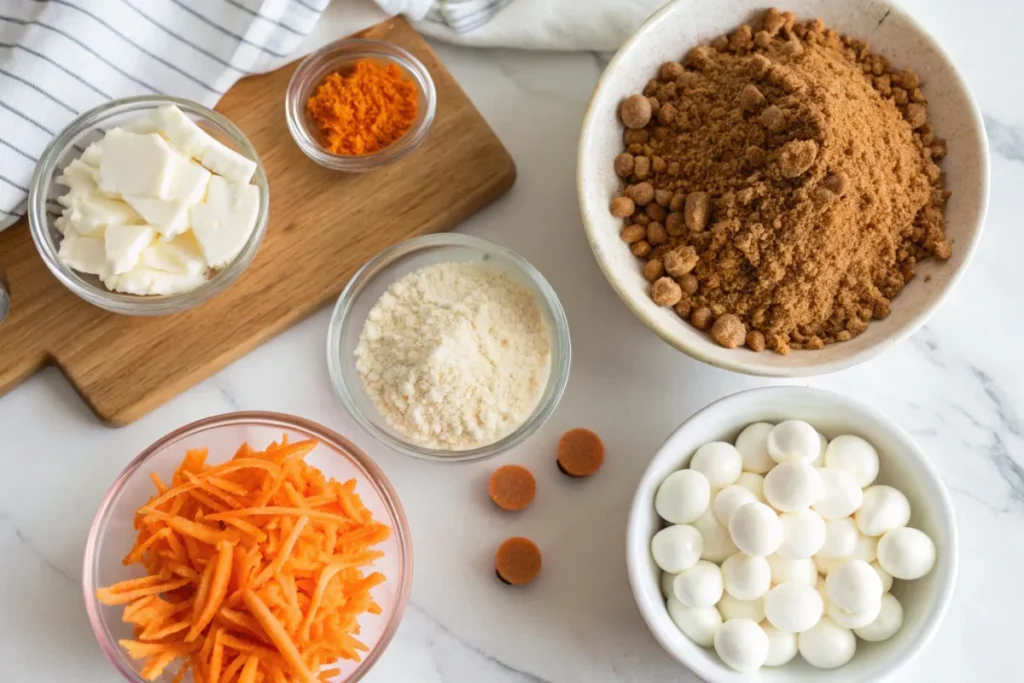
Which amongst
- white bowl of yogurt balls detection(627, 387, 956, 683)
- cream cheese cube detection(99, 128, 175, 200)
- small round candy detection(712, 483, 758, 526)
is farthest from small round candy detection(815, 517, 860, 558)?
cream cheese cube detection(99, 128, 175, 200)

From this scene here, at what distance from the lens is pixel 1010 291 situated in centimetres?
161

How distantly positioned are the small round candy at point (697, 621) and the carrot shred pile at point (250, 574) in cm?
43

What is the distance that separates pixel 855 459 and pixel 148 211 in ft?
3.60

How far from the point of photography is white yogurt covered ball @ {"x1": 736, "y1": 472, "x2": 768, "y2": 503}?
4.48 feet

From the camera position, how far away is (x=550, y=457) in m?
1.51

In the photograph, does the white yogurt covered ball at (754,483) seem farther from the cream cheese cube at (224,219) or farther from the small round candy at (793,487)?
the cream cheese cube at (224,219)

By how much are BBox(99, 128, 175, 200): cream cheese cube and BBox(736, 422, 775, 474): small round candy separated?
→ 0.93 m

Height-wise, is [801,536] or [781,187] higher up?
[781,187]

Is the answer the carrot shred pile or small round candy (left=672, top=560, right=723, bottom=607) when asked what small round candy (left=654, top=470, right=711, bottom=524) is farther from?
the carrot shred pile

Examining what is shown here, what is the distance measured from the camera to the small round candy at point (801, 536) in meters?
1.29

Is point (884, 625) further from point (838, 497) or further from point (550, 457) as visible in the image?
point (550, 457)

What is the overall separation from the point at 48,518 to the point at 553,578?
795 mm

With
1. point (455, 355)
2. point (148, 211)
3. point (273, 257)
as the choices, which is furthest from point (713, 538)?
point (148, 211)

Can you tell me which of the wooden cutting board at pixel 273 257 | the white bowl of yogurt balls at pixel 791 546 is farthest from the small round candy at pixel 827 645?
the wooden cutting board at pixel 273 257
